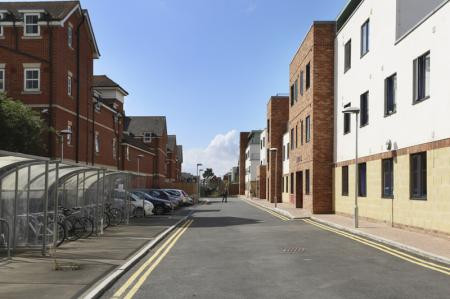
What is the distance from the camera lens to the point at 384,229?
21.5 m

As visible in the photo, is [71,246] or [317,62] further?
[317,62]

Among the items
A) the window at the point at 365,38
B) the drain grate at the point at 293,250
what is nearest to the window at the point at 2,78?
the window at the point at 365,38

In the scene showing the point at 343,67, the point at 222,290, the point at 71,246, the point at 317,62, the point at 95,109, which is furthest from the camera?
the point at 95,109

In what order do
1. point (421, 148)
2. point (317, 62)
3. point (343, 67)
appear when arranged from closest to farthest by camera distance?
point (421, 148) → point (343, 67) → point (317, 62)

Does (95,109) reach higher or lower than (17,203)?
higher

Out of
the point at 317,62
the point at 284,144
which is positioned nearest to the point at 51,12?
the point at 317,62

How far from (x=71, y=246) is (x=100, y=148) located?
3370cm

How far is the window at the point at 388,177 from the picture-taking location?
2346 centimetres

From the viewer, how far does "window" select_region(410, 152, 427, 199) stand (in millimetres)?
19938

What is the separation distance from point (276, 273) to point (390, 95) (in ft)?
48.7

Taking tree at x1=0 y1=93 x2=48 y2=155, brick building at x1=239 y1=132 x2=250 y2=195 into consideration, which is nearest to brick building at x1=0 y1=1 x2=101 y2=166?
tree at x1=0 y1=93 x2=48 y2=155

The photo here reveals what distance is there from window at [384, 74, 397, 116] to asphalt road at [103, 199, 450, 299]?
8.05 meters

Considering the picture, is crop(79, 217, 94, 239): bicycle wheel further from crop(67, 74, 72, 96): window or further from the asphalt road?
crop(67, 74, 72, 96): window

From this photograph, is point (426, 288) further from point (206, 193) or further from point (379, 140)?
point (206, 193)
